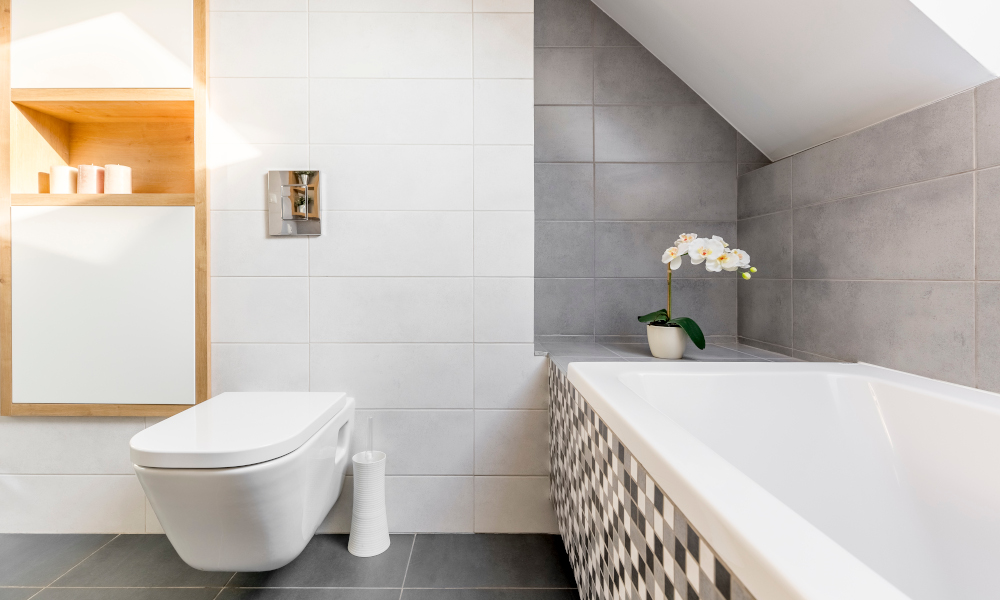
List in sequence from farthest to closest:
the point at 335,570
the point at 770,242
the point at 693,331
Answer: the point at 770,242 → the point at 693,331 → the point at 335,570

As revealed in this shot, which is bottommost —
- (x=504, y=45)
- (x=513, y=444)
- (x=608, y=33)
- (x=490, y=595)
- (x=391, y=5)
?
(x=490, y=595)

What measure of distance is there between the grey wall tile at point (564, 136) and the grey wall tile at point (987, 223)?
124 centimetres

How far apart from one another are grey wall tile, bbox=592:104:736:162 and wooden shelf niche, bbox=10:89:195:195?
60.0 inches

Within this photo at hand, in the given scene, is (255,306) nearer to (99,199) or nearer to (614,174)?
(99,199)

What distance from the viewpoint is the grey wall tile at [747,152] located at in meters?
2.04

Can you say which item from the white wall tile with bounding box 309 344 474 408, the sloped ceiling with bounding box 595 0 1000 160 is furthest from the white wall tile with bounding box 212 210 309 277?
the sloped ceiling with bounding box 595 0 1000 160

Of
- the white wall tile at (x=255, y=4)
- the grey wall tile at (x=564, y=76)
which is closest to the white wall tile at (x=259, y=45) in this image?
the white wall tile at (x=255, y=4)

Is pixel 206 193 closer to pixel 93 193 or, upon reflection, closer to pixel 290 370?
pixel 93 193

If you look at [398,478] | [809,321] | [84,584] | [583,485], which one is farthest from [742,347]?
[84,584]

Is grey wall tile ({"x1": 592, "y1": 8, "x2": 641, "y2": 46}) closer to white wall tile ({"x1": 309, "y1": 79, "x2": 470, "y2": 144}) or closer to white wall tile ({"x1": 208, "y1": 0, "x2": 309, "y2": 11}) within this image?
white wall tile ({"x1": 309, "y1": 79, "x2": 470, "y2": 144})

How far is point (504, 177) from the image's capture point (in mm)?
1662

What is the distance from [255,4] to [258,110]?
0.35m

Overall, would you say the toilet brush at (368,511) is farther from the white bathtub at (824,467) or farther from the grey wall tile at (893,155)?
the grey wall tile at (893,155)

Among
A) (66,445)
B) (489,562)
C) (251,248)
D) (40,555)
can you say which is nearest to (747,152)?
(489,562)
